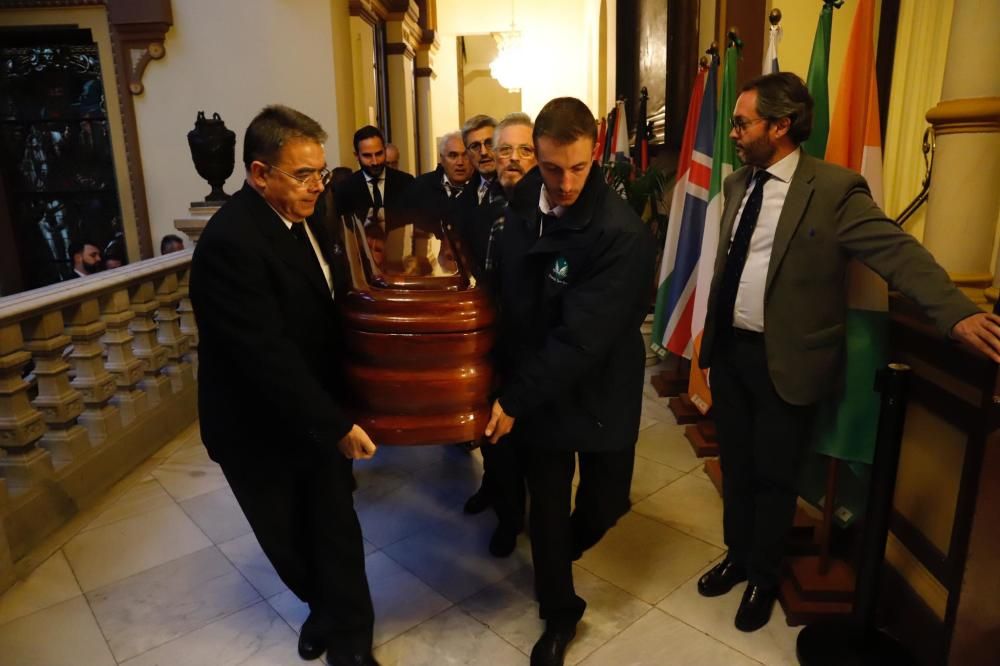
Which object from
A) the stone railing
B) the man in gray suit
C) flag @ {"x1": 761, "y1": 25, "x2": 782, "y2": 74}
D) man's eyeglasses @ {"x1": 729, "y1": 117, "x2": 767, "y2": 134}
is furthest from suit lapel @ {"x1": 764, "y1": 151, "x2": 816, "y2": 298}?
the stone railing

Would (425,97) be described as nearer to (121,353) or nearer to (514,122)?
(121,353)

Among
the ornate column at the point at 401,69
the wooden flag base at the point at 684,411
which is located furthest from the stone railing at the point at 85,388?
the ornate column at the point at 401,69

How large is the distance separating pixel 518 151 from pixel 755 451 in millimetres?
1244

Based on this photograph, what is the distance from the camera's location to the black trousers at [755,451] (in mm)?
1984

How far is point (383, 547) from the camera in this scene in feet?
8.49

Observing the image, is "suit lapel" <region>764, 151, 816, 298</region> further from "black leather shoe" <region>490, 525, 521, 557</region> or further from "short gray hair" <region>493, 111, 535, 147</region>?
"black leather shoe" <region>490, 525, 521, 557</region>

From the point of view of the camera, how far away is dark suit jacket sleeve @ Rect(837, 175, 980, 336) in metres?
1.54

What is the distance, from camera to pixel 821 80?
7.45ft

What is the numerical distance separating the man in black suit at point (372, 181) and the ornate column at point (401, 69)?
4021mm

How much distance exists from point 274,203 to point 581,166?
0.74 m

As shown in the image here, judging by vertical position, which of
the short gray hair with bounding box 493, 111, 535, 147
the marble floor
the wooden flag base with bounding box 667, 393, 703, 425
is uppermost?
the short gray hair with bounding box 493, 111, 535, 147

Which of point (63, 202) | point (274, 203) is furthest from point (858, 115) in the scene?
point (63, 202)

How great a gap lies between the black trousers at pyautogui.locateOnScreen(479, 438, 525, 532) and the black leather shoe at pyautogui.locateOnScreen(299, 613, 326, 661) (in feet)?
2.45

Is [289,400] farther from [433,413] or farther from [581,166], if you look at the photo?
[581,166]
